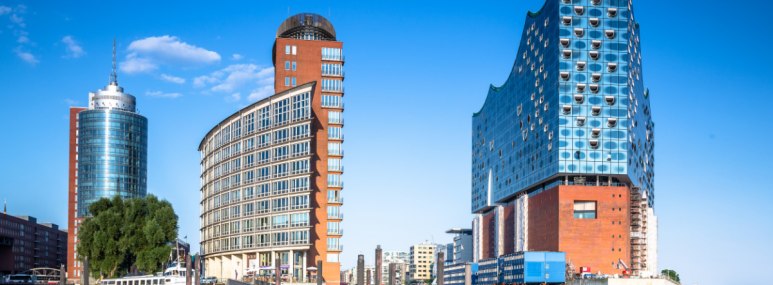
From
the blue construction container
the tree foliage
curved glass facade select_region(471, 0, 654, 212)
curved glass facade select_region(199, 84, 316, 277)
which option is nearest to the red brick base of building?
curved glass facade select_region(471, 0, 654, 212)

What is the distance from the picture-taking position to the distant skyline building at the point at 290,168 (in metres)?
144

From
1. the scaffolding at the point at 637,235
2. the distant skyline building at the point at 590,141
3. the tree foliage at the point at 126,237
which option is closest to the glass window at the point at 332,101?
the tree foliage at the point at 126,237

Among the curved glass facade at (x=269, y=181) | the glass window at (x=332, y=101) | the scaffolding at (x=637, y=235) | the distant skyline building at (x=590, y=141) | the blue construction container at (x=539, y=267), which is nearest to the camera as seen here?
the curved glass facade at (x=269, y=181)

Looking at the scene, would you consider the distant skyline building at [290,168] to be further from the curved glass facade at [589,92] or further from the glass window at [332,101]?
the curved glass facade at [589,92]

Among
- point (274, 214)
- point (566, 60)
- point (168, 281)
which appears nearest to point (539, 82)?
point (566, 60)

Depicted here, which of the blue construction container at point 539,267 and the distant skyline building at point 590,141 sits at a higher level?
the distant skyline building at point 590,141

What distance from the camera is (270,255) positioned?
149375mm

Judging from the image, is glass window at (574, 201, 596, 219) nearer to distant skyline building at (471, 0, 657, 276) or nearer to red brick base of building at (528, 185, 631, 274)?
distant skyline building at (471, 0, 657, 276)

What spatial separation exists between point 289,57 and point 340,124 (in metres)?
16.8

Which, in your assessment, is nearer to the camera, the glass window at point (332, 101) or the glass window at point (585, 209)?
the glass window at point (332, 101)

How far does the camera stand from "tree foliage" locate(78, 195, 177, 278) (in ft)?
438

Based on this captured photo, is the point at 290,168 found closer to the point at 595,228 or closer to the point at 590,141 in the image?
the point at 590,141

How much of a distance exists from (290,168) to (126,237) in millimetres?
26942

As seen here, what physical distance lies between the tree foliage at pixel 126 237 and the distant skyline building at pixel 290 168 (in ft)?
56.2
